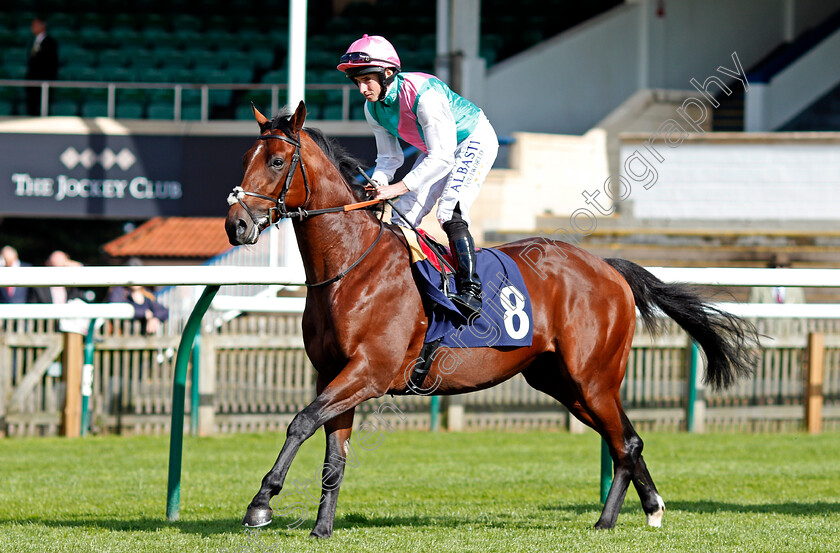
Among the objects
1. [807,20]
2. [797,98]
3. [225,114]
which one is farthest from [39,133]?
[807,20]

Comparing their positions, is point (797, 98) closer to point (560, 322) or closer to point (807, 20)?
point (807, 20)

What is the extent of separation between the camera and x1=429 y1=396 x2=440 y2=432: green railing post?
9221 millimetres

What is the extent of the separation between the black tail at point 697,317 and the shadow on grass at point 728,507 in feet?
1.99

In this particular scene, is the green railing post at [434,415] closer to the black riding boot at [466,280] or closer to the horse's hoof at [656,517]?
the horse's hoof at [656,517]

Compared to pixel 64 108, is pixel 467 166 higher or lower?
lower

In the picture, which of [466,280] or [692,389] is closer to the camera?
[466,280]

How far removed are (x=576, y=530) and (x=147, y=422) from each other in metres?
5.29

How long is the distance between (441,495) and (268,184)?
2512 millimetres

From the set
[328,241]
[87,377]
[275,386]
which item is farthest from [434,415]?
[328,241]

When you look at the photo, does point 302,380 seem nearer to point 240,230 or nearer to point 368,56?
point 368,56

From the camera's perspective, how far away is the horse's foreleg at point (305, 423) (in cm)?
398

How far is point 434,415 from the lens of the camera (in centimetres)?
927

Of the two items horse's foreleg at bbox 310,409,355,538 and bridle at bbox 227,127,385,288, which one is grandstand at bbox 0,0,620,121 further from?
horse's foreleg at bbox 310,409,355,538

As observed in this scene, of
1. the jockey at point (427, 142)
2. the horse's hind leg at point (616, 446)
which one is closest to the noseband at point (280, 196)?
the jockey at point (427, 142)
